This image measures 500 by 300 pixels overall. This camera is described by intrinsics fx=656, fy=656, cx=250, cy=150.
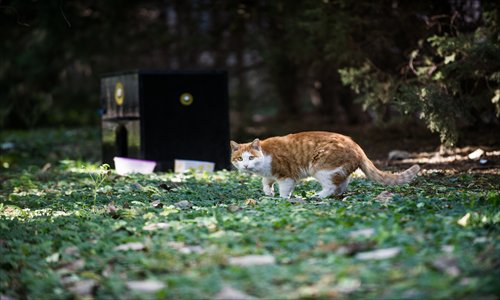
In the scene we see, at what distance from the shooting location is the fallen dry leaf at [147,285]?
11.3 feet

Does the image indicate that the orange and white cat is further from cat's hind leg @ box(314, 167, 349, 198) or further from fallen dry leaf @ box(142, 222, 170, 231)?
fallen dry leaf @ box(142, 222, 170, 231)

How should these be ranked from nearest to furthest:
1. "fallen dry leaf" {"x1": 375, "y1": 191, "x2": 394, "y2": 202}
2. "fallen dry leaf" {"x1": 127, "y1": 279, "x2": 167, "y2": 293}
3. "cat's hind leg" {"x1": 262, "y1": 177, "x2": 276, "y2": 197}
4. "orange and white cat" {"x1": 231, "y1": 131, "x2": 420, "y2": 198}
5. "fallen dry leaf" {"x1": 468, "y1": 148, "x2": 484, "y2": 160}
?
"fallen dry leaf" {"x1": 127, "y1": 279, "x2": 167, "y2": 293}
"fallen dry leaf" {"x1": 375, "y1": 191, "x2": 394, "y2": 202}
"orange and white cat" {"x1": 231, "y1": 131, "x2": 420, "y2": 198}
"cat's hind leg" {"x1": 262, "y1": 177, "x2": 276, "y2": 197}
"fallen dry leaf" {"x1": 468, "y1": 148, "x2": 484, "y2": 160}

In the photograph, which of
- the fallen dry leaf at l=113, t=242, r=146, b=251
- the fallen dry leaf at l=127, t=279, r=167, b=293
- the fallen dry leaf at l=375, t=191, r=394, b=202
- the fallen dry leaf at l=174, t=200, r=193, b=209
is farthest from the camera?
the fallen dry leaf at l=174, t=200, r=193, b=209

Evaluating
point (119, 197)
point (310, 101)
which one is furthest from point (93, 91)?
point (119, 197)

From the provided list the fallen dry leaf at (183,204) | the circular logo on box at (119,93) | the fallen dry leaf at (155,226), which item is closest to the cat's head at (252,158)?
the fallen dry leaf at (183,204)

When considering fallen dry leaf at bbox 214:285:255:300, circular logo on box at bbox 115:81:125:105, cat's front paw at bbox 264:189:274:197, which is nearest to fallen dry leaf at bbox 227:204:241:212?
cat's front paw at bbox 264:189:274:197

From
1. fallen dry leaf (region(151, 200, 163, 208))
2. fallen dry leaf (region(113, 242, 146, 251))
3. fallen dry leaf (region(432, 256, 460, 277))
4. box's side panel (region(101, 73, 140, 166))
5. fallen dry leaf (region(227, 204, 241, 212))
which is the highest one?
box's side panel (region(101, 73, 140, 166))

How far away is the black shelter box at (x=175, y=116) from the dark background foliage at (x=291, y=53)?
2.00 metres

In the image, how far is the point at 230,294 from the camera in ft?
10.8

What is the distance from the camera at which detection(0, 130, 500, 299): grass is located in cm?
337

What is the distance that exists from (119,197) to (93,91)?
40.0 feet

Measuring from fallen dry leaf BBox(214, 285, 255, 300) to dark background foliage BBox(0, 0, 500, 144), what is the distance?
3.93 meters

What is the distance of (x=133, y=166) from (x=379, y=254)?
6466mm

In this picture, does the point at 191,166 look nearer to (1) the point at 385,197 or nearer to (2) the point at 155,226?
(1) the point at 385,197
